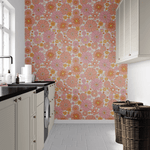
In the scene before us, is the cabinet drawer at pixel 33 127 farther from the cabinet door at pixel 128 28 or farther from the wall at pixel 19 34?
the cabinet door at pixel 128 28

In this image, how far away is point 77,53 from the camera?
370cm

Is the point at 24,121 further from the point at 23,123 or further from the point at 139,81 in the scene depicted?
the point at 139,81

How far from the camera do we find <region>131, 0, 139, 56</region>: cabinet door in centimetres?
224

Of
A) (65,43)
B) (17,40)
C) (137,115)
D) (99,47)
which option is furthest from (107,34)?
(137,115)

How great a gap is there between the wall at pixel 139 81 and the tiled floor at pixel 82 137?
83cm

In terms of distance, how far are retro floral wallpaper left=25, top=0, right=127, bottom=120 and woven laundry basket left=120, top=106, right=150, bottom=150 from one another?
1667 mm

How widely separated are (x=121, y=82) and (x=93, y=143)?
63.8 inches

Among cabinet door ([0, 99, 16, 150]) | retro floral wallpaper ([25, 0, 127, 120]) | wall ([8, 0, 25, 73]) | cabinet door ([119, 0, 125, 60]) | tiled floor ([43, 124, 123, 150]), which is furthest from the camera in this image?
retro floral wallpaper ([25, 0, 127, 120])

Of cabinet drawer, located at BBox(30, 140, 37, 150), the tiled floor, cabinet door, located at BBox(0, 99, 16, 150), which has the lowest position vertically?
the tiled floor

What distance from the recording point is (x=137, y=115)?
77.8 inches

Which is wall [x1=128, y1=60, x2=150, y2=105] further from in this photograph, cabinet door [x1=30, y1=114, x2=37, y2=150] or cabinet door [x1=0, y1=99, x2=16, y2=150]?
cabinet door [x1=0, y1=99, x2=16, y2=150]

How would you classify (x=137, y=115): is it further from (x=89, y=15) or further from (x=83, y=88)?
(x=89, y=15)

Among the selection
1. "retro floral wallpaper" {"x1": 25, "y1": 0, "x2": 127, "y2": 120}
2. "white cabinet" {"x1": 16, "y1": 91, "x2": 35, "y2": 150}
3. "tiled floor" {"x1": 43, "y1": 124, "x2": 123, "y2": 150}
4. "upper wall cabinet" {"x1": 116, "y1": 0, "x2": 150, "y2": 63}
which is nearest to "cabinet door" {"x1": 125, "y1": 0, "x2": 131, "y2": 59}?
"upper wall cabinet" {"x1": 116, "y1": 0, "x2": 150, "y2": 63}

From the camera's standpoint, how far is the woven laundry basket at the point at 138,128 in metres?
1.98
